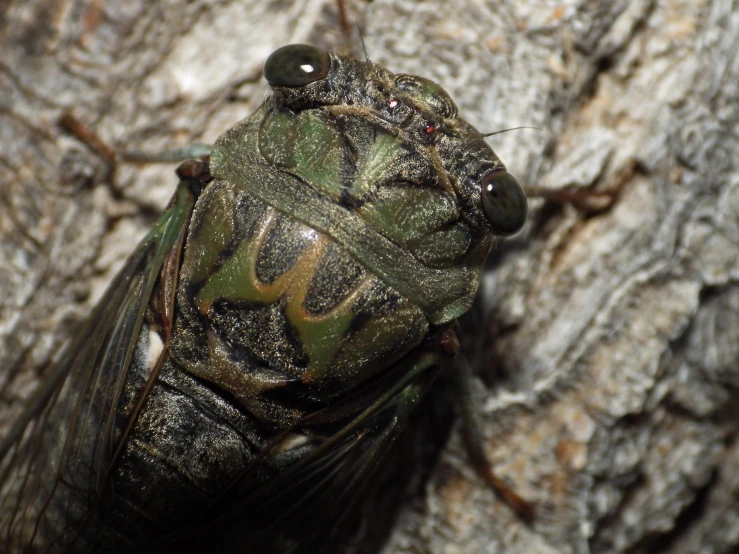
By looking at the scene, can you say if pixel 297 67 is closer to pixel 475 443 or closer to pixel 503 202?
pixel 503 202

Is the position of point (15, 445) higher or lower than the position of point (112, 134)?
lower

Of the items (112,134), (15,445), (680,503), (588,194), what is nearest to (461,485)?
(680,503)

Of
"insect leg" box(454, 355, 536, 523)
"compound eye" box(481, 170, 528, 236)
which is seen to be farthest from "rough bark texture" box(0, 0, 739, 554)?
"compound eye" box(481, 170, 528, 236)

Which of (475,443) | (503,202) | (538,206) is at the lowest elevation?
(475,443)

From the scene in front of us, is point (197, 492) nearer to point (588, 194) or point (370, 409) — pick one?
point (370, 409)

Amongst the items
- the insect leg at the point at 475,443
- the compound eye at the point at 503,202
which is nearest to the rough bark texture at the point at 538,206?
the insect leg at the point at 475,443

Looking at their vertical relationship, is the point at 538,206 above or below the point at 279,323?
above

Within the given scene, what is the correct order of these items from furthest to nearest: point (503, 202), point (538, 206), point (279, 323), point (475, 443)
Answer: point (538, 206)
point (475, 443)
point (503, 202)
point (279, 323)

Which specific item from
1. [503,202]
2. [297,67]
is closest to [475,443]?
[503,202]

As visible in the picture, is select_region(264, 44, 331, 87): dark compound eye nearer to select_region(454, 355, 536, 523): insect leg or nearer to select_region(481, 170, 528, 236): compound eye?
select_region(481, 170, 528, 236): compound eye
